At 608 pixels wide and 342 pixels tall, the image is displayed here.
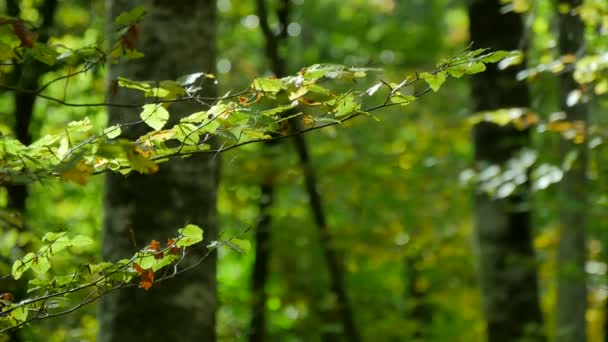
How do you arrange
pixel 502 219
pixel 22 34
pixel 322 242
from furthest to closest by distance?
pixel 322 242
pixel 502 219
pixel 22 34

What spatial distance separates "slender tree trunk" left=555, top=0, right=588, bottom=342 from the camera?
A: 4.47 m

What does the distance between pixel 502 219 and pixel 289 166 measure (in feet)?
6.77

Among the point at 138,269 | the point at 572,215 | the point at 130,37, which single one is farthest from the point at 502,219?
the point at 130,37

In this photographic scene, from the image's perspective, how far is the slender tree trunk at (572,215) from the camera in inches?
176

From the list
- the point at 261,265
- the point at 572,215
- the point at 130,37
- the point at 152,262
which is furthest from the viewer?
the point at 261,265

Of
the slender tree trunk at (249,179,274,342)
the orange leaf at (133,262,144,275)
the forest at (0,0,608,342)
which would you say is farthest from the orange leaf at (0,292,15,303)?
the slender tree trunk at (249,179,274,342)

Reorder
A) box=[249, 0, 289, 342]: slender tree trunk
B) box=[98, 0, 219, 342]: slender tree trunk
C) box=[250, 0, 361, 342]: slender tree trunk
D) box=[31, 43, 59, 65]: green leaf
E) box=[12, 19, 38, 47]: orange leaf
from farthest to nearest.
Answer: box=[249, 0, 289, 342]: slender tree trunk < box=[250, 0, 361, 342]: slender tree trunk < box=[98, 0, 219, 342]: slender tree trunk < box=[31, 43, 59, 65]: green leaf < box=[12, 19, 38, 47]: orange leaf

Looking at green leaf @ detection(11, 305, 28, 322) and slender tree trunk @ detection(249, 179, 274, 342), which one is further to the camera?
slender tree trunk @ detection(249, 179, 274, 342)

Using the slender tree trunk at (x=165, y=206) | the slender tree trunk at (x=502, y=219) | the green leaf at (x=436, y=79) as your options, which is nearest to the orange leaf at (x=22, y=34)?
the green leaf at (x=436, y=79)

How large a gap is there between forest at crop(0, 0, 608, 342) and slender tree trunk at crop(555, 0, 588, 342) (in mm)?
19

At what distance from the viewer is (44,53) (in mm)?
1683

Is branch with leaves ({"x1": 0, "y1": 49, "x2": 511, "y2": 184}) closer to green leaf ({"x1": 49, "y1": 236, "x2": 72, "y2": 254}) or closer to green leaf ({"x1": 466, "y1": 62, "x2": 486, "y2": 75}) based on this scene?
green leaf ({"x1": 466, "y1": 62, "x2": 486, "y2": 75})

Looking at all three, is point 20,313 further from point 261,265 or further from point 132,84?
point 261,265

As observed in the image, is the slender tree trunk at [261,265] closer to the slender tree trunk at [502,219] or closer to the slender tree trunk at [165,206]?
the slender tree trunk at [502,219]
